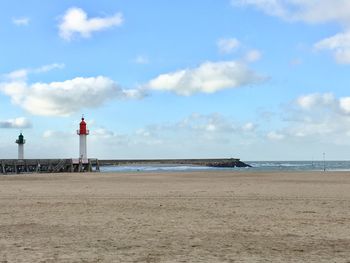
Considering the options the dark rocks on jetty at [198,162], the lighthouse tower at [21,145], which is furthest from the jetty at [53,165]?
the dark rocks on jetty at [198,162]

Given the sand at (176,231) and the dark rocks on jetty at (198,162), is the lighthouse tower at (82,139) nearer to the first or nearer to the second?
the sand at (176,231)

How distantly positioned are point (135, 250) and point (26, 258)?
1.88 m

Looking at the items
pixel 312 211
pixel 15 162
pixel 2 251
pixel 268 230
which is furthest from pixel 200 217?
pixel 15 162

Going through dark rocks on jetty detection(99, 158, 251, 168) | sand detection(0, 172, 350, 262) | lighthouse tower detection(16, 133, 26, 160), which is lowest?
dark rocks on jetty detection(99, 158, 251, 168)

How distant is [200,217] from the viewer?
13.5 m

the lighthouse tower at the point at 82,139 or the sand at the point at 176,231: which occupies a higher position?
the lighthouse tower at the point at 82,139

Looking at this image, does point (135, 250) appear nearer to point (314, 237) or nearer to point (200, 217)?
point (314, 237)

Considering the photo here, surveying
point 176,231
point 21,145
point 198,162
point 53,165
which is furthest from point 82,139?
point 198,162

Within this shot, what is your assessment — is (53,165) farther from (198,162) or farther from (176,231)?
(198,162)

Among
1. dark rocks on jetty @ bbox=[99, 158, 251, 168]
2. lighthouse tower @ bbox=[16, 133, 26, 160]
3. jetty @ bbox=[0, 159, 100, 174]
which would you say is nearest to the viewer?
jetty @ bbox=[0, 159, 100, 174]

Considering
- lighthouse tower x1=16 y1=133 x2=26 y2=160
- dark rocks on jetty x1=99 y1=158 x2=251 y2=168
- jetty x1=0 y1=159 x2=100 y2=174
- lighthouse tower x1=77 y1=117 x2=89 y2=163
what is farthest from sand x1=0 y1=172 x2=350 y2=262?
dark rocks on jetty x1=99 y1=158 x2=251 y2=168

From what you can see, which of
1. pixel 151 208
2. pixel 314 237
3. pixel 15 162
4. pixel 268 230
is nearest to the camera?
pixel 314 237

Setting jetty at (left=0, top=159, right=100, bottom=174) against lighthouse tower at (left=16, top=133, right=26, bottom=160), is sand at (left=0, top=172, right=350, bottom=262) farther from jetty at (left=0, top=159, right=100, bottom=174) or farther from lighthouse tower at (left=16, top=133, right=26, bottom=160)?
lighthouse tower at (left=16, top=133, right=26, bottom=160)

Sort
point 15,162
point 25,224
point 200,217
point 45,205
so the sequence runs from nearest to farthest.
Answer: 1. point 25,224
2. point 200,217
3. point 45,205
4. point 15,162
